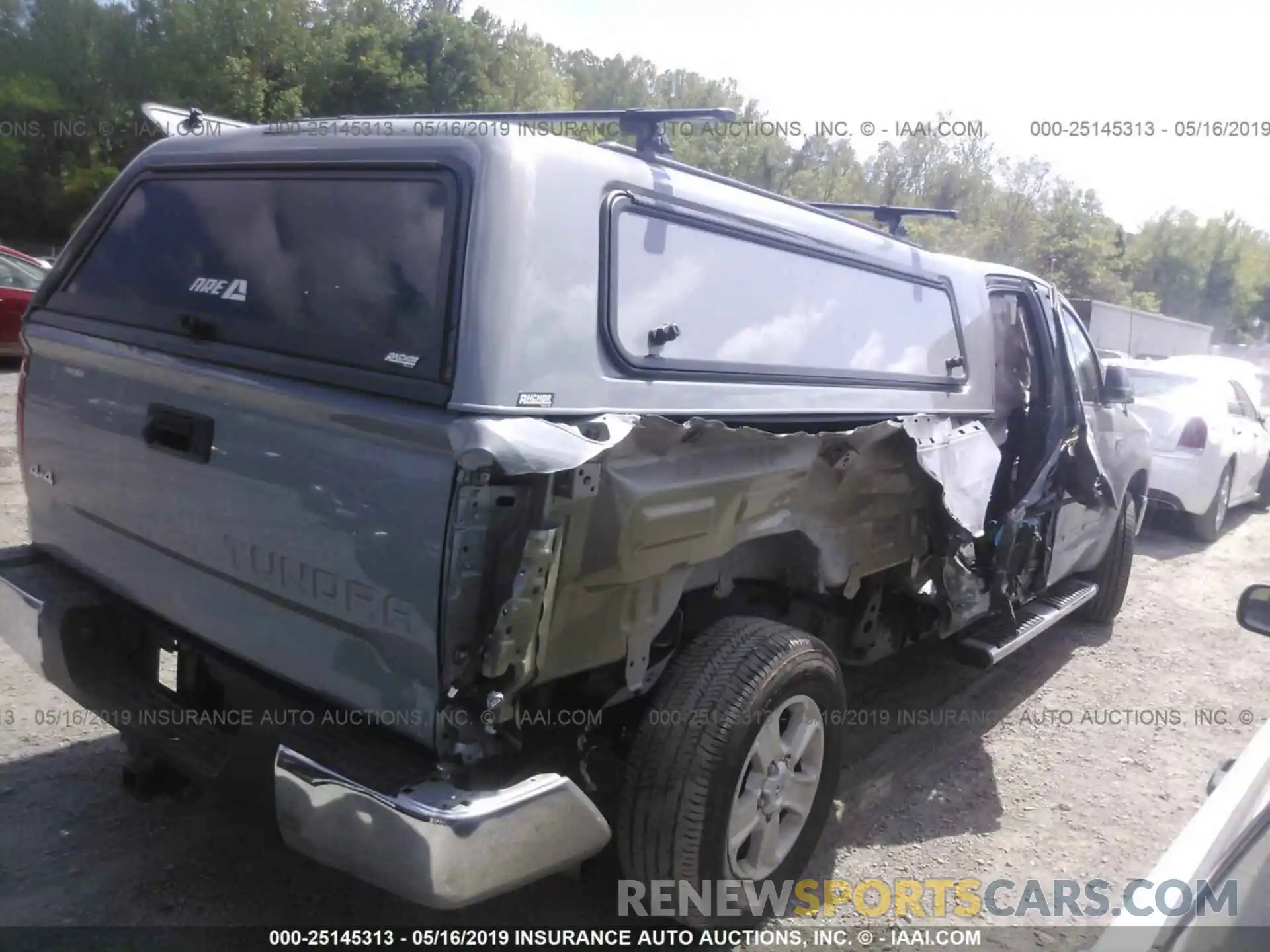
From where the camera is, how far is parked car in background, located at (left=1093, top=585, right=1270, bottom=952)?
154 cm

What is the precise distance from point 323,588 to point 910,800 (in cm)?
256

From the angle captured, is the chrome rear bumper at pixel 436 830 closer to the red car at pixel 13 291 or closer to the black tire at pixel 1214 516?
the black tire at pixel 1214 516

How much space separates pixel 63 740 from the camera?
371cm

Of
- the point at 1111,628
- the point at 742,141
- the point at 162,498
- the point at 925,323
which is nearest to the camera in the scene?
the point at 162,498

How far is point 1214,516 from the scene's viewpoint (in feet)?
29.2

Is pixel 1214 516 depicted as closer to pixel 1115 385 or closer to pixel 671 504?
pixel 1115 385

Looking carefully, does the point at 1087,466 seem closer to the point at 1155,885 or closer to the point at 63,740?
the point at 1155,885

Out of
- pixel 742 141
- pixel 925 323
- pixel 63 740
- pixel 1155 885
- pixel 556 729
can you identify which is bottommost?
pixel 63 740

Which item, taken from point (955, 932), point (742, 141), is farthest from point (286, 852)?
point (742, 141)

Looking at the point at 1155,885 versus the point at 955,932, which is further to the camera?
the point at 955,932

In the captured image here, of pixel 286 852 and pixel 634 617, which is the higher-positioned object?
pixel 634 617

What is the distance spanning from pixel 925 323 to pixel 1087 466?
4.38 ft

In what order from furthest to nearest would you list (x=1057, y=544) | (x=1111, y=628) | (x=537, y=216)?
(x=1111, y=628) → (x=1057, y=544) → (x=537, y=216)

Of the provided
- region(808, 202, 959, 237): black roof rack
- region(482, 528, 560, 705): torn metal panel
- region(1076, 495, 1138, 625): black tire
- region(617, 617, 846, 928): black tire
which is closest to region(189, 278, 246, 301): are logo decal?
region(482, 528, 560, 705): torn metal panel
